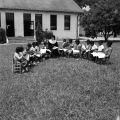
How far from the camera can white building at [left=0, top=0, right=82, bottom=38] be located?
2380cm

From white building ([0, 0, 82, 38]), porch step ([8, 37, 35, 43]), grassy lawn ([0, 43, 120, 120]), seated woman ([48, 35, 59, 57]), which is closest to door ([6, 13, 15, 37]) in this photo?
white building ([0, 0, 82, 38])

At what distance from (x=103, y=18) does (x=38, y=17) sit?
6.96m

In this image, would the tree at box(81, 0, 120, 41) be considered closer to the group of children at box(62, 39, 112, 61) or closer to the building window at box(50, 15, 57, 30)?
the building window at box(50, 15, 57, 30)

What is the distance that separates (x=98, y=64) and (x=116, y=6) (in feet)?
52.7

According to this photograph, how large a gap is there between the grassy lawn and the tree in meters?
15.4

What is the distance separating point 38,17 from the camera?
82.7 feet

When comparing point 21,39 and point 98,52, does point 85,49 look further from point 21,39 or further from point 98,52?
point 21,39

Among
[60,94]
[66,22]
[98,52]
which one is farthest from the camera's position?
[66,22]

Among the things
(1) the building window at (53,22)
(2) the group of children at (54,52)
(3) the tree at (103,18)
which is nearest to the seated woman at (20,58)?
(2) the group of children at (54,52)

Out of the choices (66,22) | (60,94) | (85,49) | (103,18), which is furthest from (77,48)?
(66,22)

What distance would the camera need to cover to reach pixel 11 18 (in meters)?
24.0

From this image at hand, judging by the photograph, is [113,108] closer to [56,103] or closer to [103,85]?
[56,103]

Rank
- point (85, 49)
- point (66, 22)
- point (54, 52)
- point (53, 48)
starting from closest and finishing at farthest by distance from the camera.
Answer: point (85, 49) → point (53, 48) → point (54, 52) → point (66, 22)

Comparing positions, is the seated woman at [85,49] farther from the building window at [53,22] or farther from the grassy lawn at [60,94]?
the building window at [53,22]
